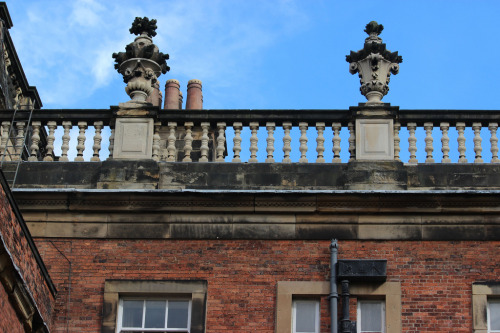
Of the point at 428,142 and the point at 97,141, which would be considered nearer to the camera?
the point at 428,142

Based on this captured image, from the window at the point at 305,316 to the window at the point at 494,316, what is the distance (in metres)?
2.46

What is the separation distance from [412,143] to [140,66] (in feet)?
14.9

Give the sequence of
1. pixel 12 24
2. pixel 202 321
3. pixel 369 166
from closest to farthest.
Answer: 1. pixel 202 321
2. pixel 369 166
3. pixel 12 24

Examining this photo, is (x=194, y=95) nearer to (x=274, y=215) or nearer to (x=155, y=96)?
(x=155, y=96)

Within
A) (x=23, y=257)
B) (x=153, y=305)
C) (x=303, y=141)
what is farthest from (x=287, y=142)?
(x=23, y=257)

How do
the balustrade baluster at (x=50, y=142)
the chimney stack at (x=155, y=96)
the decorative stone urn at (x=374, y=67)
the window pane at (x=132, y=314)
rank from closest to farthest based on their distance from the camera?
the window pane at (x=132, y=314)
the balustrade baluster at (x=50, y=142)
the decorative stone urn at (x=374, y=67)
the chimney stack at (x=155, y=96)

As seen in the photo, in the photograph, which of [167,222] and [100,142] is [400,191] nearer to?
[167,222]

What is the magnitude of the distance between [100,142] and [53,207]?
4.91 ft

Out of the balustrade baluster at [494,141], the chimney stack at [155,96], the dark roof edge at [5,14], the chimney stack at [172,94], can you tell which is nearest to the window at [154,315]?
the balustrade baluster at [494,141]

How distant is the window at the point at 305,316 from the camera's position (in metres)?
15.9

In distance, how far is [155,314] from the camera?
52.6 feet

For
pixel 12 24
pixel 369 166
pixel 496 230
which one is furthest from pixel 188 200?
pixel 12 24

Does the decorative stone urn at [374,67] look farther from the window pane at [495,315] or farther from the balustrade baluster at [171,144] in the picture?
the window pane at [495,315]

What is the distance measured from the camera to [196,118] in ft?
58.3
